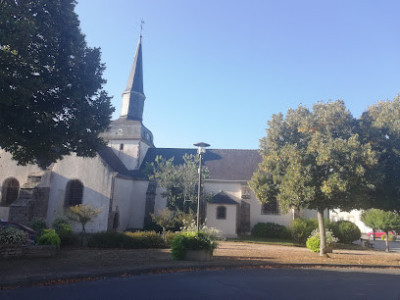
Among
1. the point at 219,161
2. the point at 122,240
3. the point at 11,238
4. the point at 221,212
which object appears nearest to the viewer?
the point at 11,238

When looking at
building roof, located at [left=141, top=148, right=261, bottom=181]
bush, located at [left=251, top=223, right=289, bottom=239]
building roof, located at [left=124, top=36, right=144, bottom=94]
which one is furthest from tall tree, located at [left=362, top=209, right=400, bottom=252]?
building roof, located at [left=124, top=36, right=144, bottom=94]

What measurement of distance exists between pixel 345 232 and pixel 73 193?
22.5m

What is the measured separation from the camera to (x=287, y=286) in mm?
8625

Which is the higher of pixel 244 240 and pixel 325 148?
pixel 325 148

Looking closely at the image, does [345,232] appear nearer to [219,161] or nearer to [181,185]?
[219,161]

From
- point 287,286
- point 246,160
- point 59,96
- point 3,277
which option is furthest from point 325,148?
point 246,160

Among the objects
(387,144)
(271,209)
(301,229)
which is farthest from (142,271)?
(271,209)

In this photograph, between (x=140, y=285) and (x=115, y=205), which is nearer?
(x=140, y=285)

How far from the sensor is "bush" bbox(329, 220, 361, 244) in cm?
2598

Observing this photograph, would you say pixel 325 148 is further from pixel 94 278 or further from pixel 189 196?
pixel 189 196

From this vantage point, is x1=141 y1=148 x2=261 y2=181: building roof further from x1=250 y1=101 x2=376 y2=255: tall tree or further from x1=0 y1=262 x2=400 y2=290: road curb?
x1=0 y1=262 x2=400 y2=290: road curb

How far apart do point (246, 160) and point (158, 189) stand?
9231 mm

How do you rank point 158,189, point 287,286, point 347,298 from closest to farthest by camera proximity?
1. point 347,298
2. point 287,286
3. point 158,189

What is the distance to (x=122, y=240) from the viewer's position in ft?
54.9
